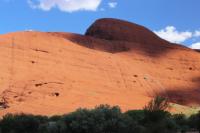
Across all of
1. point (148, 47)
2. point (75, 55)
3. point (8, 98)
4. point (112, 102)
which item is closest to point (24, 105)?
point (8, 98)

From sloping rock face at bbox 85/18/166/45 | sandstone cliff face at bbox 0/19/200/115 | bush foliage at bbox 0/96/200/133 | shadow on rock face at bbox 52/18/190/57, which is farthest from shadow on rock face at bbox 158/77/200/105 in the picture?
bush foliage at bbox 0/96/200/133

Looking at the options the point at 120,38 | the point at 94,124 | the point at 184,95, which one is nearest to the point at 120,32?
the point at 120,38

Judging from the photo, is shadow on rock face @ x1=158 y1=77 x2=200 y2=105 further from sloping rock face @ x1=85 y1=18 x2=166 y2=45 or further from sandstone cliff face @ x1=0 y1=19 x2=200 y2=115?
sloping rock face @ x1=85 y1=18 x2=166 y2=45

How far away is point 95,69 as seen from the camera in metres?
52.1

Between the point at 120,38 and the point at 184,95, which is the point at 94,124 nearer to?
the point at 184,95

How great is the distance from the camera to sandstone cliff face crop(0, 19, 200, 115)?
43.8 m

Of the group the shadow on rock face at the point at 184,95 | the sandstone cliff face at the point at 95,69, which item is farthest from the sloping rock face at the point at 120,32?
the shadow on rock face at the point at 184,95

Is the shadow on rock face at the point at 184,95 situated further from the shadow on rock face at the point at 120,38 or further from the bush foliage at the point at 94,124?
the bush foliage at the point at 94,124

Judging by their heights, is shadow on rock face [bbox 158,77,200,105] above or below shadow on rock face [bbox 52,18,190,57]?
below

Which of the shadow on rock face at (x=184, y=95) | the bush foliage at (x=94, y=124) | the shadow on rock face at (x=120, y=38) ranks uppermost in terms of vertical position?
the shadow on rock face at (x=120, y=38)

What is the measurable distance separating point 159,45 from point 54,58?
18.7 metres

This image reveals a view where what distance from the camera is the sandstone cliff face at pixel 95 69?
4378cm

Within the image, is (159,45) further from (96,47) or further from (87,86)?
(87,86)

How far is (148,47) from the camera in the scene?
62625 mm
